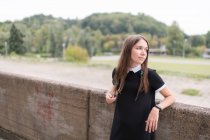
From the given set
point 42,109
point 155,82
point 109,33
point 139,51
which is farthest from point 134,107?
point 109,33

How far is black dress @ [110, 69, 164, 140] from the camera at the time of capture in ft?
8.68

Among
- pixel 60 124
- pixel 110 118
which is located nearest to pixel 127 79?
pixel 110 118

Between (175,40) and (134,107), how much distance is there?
86944 millimetres

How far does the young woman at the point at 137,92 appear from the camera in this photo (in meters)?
2.63

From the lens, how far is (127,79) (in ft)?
8.89

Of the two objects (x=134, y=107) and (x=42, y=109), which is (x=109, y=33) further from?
(x=134, y=107)

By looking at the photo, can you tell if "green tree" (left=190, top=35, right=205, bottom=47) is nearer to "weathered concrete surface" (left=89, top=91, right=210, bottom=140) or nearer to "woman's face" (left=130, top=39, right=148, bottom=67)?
"weathered concrete surface" (left=89, top=91, right=210, bottom=140)

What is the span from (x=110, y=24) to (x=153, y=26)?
1551 centimetres

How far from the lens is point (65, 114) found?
4.09 meters

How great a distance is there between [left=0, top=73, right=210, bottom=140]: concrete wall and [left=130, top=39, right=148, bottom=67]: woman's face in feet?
2.02

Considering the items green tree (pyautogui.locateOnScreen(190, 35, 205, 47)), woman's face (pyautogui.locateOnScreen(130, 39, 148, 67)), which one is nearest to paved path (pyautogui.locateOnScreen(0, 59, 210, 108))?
woman's face (pyautogui.locateOnScreen(130, 39, 148, 67))

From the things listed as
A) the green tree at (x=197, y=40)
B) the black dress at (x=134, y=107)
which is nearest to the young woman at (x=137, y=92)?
the black dress at (x=134, y=107)

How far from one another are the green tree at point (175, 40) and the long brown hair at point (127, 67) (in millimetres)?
85741

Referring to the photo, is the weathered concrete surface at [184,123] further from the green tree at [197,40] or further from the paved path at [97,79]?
the green tree at [197,40]
